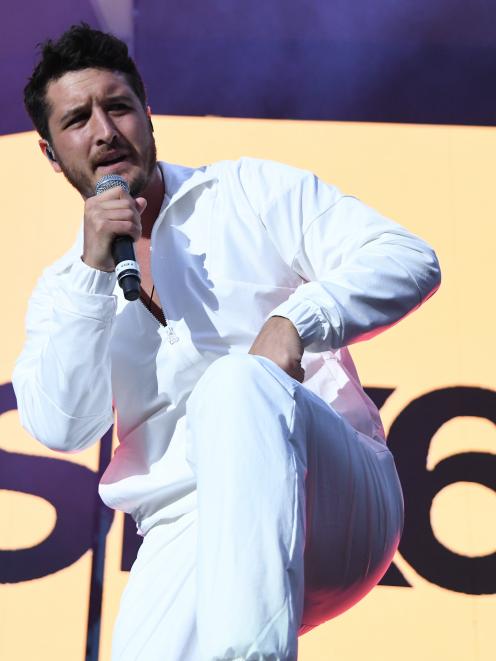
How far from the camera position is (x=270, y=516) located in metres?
1.00

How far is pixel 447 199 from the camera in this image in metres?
2.63

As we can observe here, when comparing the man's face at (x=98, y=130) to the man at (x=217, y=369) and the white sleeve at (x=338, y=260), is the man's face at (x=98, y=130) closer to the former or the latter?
the man at (x=217, y=369)

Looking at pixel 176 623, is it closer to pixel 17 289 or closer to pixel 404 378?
pixel 404 378

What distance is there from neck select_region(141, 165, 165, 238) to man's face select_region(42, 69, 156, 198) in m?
0.04

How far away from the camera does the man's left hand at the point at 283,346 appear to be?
4.21ft

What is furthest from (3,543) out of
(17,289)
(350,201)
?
(350,201)

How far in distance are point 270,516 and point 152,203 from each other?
98 cm

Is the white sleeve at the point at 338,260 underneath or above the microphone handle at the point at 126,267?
underneath

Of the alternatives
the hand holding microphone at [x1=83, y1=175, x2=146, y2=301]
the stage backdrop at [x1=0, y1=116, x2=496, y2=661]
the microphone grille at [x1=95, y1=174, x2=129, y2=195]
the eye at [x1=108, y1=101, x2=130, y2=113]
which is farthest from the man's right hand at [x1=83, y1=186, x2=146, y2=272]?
the stage backdrop at [x1=0, y1=116, x2=496, y2=661]

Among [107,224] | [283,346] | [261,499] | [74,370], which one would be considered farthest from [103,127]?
[261,499]

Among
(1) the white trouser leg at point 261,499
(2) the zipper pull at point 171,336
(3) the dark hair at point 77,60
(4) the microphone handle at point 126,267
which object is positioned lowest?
(2) the zipper pull at point 171,336

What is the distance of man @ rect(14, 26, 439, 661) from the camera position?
3.33 feet

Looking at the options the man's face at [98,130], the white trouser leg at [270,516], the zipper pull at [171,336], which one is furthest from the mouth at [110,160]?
the white trouser leg at [270,516]

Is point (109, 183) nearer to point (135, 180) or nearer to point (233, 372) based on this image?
point (135, 180)
